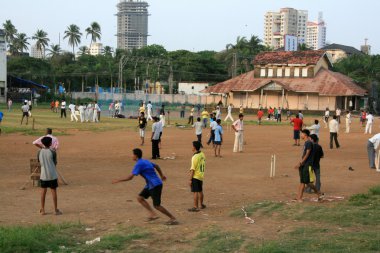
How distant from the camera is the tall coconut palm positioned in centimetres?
10738

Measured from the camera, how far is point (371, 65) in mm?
70750

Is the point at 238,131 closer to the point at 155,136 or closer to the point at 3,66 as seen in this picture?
the point at 155,136

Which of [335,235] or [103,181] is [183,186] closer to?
[103,181]

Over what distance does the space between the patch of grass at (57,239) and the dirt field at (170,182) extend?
54cm

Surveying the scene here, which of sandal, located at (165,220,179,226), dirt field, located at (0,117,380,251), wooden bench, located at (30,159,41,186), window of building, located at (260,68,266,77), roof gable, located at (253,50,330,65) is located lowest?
dirt field, located at (0,117,380,251)

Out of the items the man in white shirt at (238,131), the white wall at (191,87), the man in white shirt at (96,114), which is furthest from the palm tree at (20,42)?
the man in white shirt at (238,131)

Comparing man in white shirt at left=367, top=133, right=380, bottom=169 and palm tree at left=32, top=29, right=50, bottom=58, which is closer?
man in white shirt at left=367, top=133, right=380, bottom=169

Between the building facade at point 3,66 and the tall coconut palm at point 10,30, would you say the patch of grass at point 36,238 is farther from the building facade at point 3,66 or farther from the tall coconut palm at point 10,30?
the tall coconut palm at point 10,30

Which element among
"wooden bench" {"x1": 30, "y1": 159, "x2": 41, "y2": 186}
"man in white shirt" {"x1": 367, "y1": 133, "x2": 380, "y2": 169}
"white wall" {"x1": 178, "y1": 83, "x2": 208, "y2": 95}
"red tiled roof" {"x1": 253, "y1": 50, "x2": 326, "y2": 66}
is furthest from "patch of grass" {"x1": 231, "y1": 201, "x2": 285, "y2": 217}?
"white wall" {"x1": 178, "y1": 83, "x2": 208, "y2": 95}

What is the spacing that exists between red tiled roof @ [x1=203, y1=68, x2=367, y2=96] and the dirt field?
3449 cm

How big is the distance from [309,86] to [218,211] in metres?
55.5

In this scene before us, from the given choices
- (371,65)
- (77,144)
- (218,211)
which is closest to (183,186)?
(218,211)

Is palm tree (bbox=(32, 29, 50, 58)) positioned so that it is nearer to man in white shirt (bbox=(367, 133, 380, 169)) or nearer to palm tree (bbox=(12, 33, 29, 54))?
palm tree (bbox=(12, 33, 29, 54))

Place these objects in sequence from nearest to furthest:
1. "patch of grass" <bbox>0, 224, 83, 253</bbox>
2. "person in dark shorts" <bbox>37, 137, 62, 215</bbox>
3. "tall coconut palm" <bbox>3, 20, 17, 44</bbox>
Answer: "patch of grass" <bbox>0, 224, 83, 253</bbox> < "person in dark shorts" <bbox>37, 137, 62, 215</bbox> < "tall coconut palm" <bbox>3, 20, 17, 44</bbox>
